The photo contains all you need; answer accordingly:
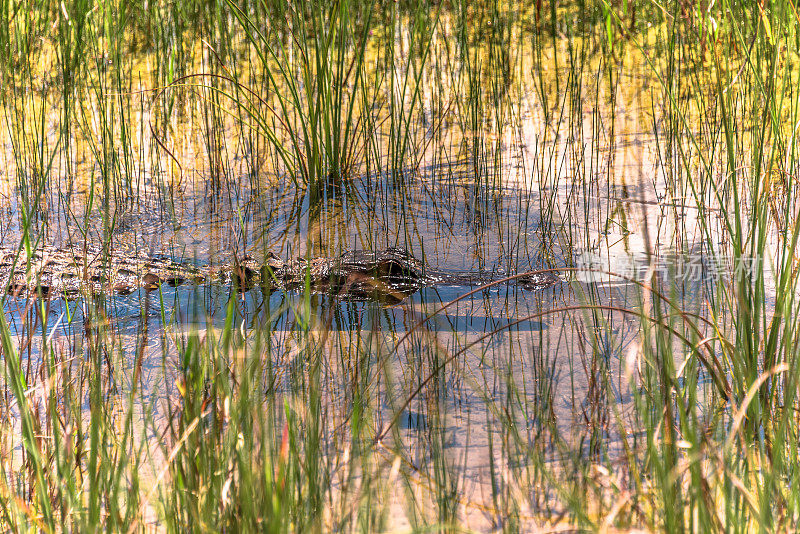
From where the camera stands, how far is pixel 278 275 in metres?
2.35

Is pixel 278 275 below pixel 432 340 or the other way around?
the other way around

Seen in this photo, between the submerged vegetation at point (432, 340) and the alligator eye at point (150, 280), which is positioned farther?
the alligator eye at point (150, 280)

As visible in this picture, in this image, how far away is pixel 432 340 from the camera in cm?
185

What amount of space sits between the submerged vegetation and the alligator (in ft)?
0.18

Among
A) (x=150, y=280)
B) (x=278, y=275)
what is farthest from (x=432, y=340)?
(x=150, y=280)

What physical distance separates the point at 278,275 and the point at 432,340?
2.29ft

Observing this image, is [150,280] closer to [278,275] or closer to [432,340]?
[278,275]

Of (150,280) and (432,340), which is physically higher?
(150,280)

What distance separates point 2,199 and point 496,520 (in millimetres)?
2826

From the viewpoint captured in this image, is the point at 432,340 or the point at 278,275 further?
the point at 278,275

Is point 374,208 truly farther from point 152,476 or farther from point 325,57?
point 152,476

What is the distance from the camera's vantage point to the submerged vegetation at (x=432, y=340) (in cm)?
114

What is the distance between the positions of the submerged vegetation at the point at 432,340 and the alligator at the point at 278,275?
5 centimetres

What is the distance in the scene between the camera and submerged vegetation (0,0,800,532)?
1.14 m
